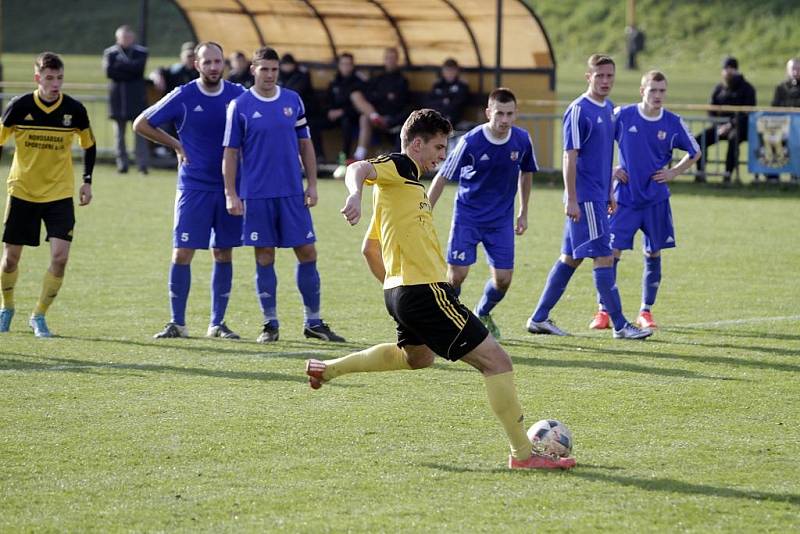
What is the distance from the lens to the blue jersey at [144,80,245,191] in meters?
10.2

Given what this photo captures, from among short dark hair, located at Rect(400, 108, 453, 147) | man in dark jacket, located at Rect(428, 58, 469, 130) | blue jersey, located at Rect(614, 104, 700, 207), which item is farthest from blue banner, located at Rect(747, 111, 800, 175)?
short dark hair, located at Rect(400, 108, 453, 147)

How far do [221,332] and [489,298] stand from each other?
79.4 inches

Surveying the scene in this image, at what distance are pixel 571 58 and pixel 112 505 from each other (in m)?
51.0

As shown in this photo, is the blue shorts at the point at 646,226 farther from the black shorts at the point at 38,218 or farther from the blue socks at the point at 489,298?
the black shorts at the point at 38,218

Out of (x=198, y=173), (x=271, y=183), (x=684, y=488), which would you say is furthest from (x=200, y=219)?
(x=684, y=488)

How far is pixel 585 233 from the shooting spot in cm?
1019

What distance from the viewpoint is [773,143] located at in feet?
66.7

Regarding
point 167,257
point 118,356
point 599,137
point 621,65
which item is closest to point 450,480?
point 118,356

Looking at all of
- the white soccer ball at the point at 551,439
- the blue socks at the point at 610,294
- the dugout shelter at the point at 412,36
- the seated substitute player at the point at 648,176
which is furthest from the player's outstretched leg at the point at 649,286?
the dugout shelter at the point at 412,36

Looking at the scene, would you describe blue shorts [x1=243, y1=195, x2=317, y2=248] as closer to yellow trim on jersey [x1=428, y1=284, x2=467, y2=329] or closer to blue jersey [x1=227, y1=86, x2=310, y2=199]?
blue jersey [x1=227, y1=86, x2=310, y2=199]

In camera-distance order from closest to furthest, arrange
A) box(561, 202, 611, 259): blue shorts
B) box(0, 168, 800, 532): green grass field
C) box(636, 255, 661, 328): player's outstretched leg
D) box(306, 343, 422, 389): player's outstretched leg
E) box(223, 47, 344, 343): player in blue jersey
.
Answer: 1. box(0, 168, 800, 532): green grass field
2. box(306, 343, 422, 389): player's outstretched leg
3. box(223, 47, 344, 343): player in blue jersey
4. box(561, 202, 611, 259): blue shorts
5. box(636, 255, 661, 328): player's outstretched leg

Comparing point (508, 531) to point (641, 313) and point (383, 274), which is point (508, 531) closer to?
point (383, 274)

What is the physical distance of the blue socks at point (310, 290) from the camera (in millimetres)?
10211

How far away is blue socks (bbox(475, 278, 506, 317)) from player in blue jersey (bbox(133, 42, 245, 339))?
6.15ft
